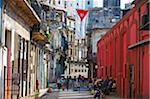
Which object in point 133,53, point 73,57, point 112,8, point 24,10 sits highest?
point 112,8

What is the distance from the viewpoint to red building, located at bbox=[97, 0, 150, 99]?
1953 centimetres

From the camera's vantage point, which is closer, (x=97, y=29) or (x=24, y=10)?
(x=24, y=10)

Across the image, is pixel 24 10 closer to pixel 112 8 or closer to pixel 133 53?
pixel 133 53

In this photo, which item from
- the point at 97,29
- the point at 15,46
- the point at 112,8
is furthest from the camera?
the point at 112,8

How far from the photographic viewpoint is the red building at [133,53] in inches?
769

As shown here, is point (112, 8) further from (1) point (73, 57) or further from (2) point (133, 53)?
(2) point (133, 53)

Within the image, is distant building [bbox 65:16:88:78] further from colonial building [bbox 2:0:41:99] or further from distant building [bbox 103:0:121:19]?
colonial building [bbox 2:0:41:99]

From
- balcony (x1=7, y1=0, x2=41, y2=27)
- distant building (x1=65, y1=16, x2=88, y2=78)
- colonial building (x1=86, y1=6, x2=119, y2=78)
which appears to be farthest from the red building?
distant building (x1=65, y1=16, x2=88, y2=78)

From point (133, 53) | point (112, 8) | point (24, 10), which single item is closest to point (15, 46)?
point (24, 10)

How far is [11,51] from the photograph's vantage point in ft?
61.7

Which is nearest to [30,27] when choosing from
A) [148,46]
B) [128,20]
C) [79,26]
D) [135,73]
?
[128,20]

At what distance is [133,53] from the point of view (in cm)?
2306

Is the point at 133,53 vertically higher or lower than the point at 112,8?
lower

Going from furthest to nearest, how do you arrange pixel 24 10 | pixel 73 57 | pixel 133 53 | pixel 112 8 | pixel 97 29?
pixel 73 57
pixel 112 8
pixel 97 29
pixel 133 53
pixel 24 10
